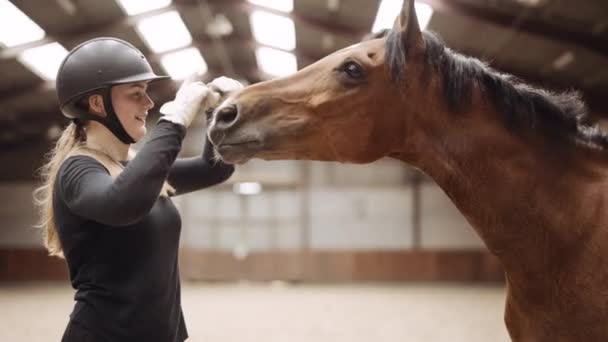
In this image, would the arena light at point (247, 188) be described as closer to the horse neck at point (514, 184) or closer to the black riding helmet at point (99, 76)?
the black riding helmet at point (99, 76)

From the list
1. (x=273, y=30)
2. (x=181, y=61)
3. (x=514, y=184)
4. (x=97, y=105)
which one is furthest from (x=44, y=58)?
(x=514, y=184)

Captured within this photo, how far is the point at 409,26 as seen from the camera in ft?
5.30

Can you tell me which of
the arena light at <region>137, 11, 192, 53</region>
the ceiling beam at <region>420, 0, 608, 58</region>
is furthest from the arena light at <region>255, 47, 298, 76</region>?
the ceiling beam at <region>420, 0, 608, 58</region>

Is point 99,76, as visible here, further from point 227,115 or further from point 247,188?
point 247,188

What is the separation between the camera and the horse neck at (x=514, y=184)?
1.60 m

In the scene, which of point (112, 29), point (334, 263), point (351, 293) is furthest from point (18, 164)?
point (351, 293)

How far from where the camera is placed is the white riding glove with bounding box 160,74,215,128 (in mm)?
1509

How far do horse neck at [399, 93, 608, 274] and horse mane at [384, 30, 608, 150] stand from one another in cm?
4

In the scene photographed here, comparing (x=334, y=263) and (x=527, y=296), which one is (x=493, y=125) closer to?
(x=527, y=296)

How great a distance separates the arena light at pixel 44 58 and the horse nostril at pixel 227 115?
9339mm

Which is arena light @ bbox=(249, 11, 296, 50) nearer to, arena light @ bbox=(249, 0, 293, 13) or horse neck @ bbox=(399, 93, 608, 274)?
arena light @ bbox=(249, 0, 293, 13)

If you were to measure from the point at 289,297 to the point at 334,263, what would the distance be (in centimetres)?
401

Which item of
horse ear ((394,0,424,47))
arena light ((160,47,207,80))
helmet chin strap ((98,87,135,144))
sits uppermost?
arena light ((160,47,207,80))

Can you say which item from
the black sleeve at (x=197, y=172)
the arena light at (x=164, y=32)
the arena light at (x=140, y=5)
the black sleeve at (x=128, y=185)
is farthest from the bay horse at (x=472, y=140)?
the arena light at (x=164, y=32)
